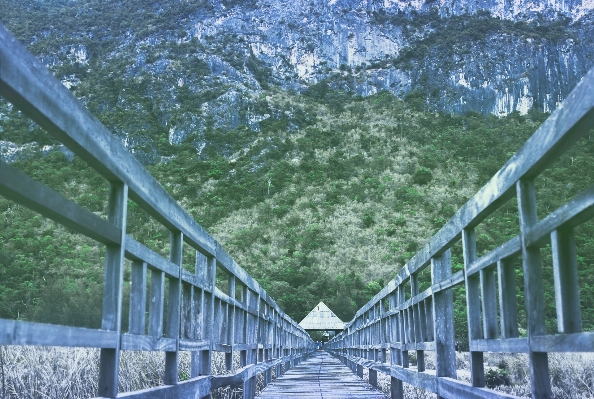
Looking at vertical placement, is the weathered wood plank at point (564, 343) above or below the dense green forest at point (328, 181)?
below

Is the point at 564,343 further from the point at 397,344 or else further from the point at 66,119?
the point at 397,344

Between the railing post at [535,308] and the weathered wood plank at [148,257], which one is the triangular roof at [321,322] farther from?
the railing post at [535,308]

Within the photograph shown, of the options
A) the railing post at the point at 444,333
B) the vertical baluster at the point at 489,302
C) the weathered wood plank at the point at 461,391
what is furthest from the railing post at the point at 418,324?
the vertical baluster at the point at 489,302

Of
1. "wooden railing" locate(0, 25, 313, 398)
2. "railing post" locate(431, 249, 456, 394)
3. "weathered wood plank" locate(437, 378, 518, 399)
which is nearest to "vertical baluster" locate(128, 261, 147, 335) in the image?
"wooden railing" locate(0, 25, 313, 398)

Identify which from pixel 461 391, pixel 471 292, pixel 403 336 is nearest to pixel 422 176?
pixel 403 336

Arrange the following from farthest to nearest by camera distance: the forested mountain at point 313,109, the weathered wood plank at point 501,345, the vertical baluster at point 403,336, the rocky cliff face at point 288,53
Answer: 1. the rocky cliff face at point 288,53
2. the forested mountain at point 313,109
3. the vertical baluster at point 403,336
4. the weathered wood plank at point 501,345

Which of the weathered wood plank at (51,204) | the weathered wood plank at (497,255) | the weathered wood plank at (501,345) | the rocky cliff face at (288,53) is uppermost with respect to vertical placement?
the rocky cliff face at (288,53)

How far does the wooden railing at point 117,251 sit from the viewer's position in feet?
5.02

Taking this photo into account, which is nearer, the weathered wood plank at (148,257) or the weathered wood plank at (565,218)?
the weathered wood plank at (565,218)

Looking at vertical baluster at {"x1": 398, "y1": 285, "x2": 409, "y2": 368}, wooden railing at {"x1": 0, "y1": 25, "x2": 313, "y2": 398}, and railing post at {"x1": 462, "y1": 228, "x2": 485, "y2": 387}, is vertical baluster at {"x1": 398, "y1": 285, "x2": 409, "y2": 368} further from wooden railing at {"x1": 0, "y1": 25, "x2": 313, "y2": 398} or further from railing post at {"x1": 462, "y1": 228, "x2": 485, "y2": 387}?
railing post at {"x1": 462, "y1": 228, "x2": 485, "y2": 387}

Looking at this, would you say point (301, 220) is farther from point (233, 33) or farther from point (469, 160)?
point (233, 33)

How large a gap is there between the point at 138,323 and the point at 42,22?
93163 mm

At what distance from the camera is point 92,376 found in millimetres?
4648

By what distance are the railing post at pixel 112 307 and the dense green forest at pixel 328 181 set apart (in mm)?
23569
